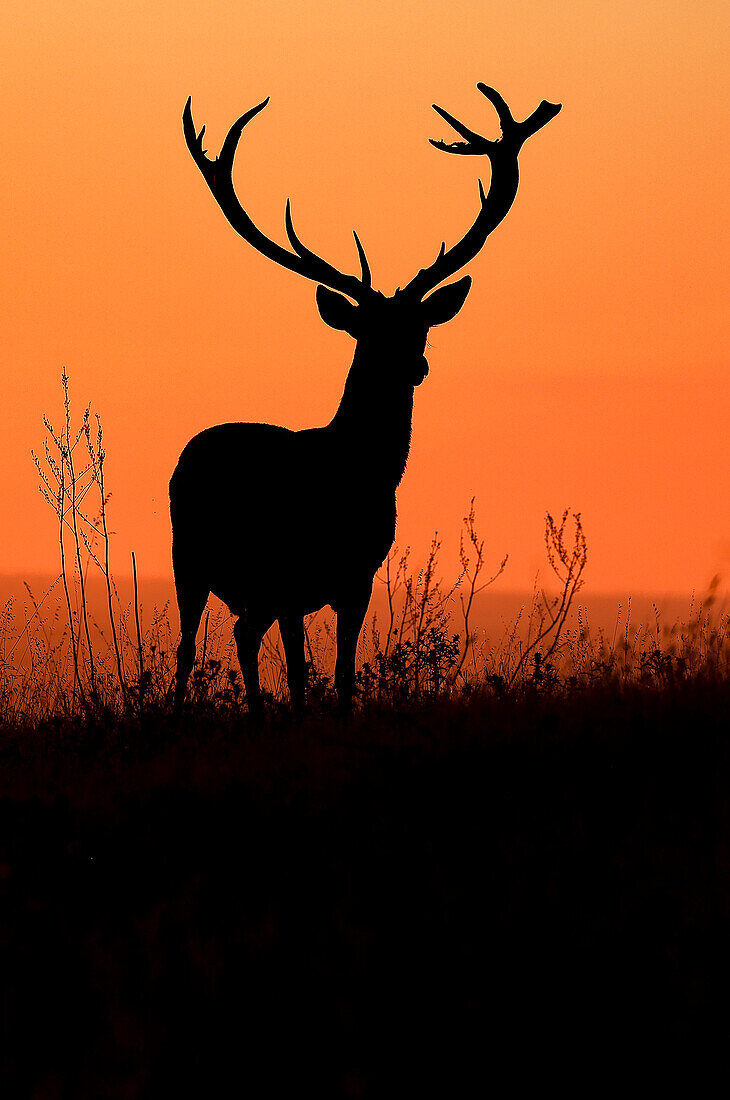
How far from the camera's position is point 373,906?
14.9ft

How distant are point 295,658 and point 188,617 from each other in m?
1.29

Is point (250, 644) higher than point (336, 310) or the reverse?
the reverse

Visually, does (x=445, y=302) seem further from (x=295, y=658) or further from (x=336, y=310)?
(x=295, y=658)

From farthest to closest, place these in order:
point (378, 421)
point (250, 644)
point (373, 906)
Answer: point (250, 644) → point (378, 421) → point (373, 906)

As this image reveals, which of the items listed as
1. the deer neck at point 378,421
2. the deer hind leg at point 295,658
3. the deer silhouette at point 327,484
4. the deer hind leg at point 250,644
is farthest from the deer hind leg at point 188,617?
the deer neck at point 378,421

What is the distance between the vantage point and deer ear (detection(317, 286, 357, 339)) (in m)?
7.91

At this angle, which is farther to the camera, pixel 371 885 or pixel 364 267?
pixel 364 267

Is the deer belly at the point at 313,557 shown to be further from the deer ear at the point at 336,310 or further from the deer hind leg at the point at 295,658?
the deer ear at the point at 336,310

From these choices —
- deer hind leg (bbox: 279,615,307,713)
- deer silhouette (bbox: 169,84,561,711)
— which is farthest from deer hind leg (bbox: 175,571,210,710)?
deer hind leg (bbox: 279,615,307,713)

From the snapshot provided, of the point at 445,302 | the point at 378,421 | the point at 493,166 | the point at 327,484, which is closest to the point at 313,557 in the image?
the point at 327,484

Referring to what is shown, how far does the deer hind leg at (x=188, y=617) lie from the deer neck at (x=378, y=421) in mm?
1522

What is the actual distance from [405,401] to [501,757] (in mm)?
2561

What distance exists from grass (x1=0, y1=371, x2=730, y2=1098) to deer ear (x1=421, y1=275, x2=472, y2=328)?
195cm

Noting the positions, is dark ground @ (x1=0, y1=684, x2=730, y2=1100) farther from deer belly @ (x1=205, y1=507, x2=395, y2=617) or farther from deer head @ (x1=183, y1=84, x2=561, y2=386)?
deer head @ (x1=183, y1=84, x2=561, y2=386)
